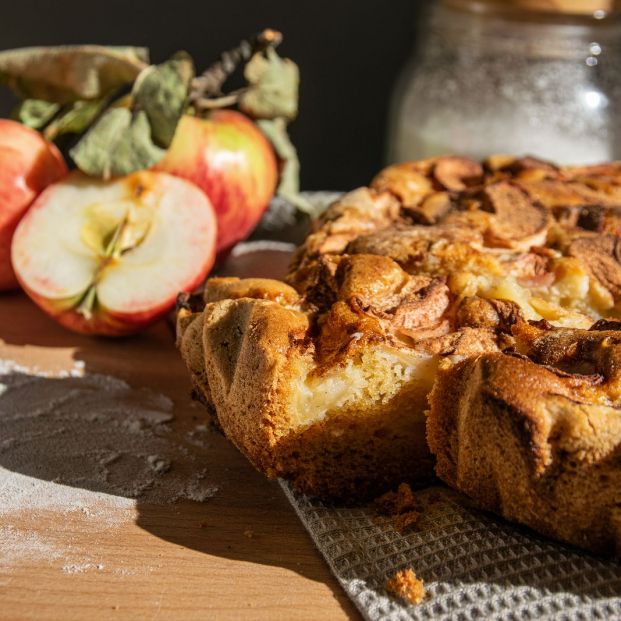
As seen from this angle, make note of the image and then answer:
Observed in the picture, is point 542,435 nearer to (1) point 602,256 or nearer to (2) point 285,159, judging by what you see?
(1) point 602,256

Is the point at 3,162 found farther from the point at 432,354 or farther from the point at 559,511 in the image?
the point at 559,511

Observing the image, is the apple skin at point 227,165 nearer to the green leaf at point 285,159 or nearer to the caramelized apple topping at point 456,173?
the green leaf at point 285,159

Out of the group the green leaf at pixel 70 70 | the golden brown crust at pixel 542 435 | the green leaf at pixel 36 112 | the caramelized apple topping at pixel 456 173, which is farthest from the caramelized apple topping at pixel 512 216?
the green leaf at pixel 36 112

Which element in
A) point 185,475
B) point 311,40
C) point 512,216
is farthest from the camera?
point 311,40

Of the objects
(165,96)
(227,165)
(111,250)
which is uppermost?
(165,96)

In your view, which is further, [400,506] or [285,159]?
[285,159]

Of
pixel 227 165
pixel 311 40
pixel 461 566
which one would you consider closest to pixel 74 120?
pixel 227 165

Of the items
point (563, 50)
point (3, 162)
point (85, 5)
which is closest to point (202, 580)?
point (3, 162)
